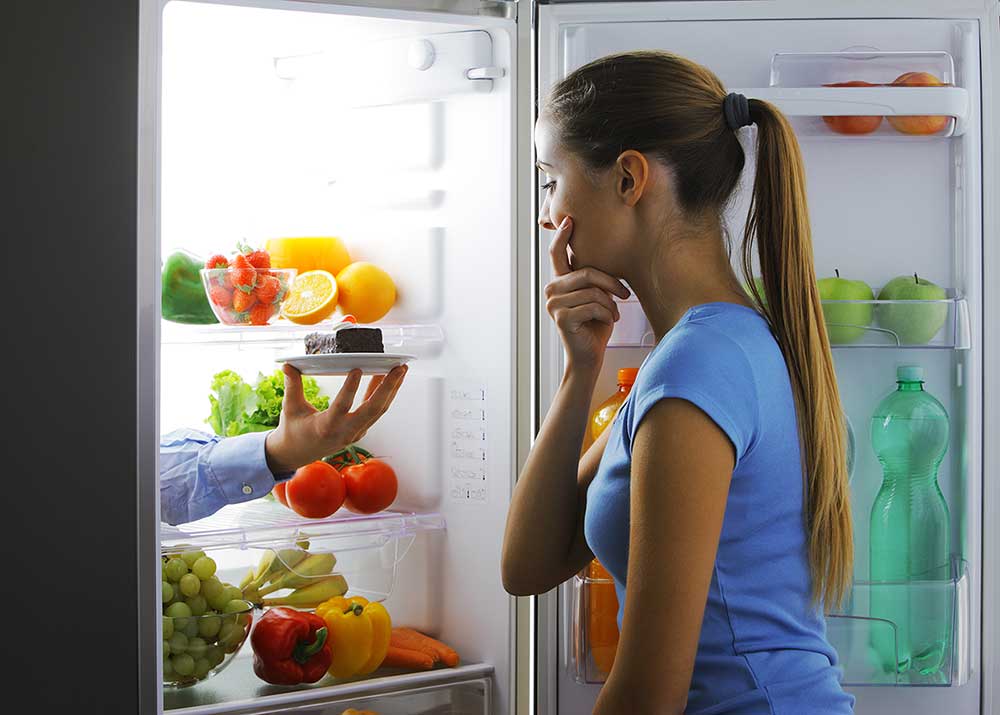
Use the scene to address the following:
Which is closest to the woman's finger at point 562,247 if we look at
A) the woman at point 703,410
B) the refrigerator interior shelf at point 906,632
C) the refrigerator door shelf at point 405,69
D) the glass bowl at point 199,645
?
the woman at point 703,410

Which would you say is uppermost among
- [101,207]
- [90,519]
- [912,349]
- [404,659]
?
[101,207]

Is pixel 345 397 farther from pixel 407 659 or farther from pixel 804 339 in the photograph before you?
pixel 804 339

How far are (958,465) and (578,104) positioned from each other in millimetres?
919

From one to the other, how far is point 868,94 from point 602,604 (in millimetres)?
905

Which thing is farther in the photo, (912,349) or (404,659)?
(404,659)

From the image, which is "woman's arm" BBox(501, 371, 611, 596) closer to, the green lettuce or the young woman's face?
the young woman's face

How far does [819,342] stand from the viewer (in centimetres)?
105

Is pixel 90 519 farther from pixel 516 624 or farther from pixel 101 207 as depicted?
pixel 516 624

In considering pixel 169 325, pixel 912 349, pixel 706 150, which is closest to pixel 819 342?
pixel 706 150

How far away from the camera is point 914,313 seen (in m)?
1.49

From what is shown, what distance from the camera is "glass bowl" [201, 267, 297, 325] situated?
1.65 metres

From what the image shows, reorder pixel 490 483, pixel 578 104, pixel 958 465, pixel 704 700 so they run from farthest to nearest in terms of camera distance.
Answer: pixel 490 483
pixel 958 465
pixel 578 104
pixel 704 700

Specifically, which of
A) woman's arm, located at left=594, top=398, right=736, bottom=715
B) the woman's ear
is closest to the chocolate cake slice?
the woman's ear

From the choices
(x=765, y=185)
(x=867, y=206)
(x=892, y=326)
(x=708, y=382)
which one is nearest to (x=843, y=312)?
(x=892, y=326)
